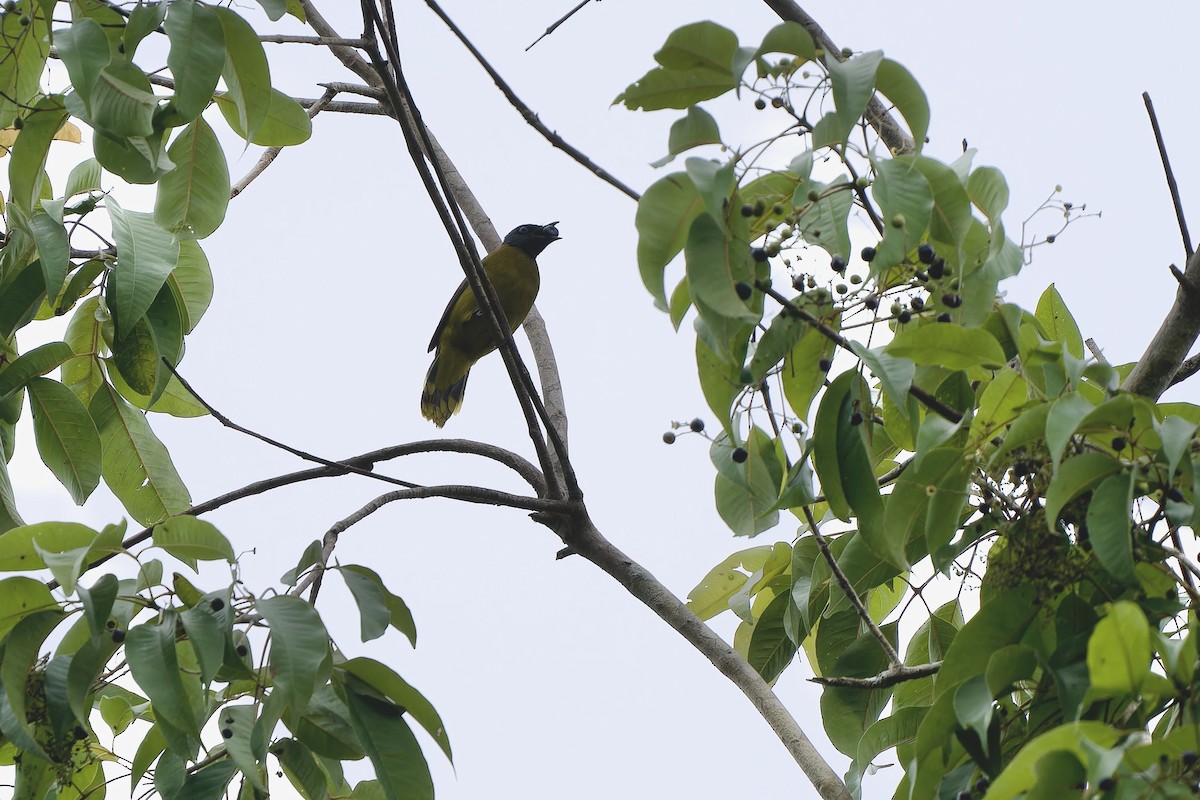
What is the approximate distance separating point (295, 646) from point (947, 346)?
87 centimetres

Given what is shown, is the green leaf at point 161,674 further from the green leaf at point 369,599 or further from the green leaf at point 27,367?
the green leaf at point 27,367

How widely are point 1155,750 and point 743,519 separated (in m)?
0.77

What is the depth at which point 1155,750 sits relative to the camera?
1.02m

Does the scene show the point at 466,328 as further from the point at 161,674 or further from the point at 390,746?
the point at 161,674

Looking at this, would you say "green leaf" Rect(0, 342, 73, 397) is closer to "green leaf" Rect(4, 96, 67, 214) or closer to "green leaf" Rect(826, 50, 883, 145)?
"green leaf" Rect(4, 96, 67, 214)

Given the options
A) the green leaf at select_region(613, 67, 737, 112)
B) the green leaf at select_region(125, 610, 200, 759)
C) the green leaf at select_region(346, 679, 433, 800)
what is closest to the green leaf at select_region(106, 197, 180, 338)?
the green leaf at select_region(125, 610, 200, 759)

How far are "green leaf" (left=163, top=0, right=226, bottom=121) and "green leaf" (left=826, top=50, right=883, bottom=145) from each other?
0.94 metres

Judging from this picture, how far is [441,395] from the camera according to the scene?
5973mm

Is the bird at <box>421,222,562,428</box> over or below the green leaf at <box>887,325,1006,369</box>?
over

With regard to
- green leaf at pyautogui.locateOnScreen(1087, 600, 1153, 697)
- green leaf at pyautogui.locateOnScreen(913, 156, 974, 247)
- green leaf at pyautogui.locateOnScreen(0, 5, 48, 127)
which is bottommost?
green leaf at pyautogui.locateOnScreen(1087, 600, 1153, 697)

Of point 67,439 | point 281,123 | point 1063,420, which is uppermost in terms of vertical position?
point 281,123

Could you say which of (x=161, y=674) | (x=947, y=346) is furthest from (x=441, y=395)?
(x=947, y=346)

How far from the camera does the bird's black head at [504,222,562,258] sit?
244 inches

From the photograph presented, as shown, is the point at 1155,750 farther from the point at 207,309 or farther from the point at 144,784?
the point at 207,309
